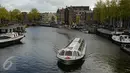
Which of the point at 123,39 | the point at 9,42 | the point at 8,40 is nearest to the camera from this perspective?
the point at 123,39

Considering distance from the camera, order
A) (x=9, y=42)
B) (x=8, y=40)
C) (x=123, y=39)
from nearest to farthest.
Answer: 1. (x=123, y=39)
2. (x=8, y=40)
3. (x=9, y=42)

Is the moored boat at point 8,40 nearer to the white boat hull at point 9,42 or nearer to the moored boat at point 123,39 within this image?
the white boat hull at point 9,42

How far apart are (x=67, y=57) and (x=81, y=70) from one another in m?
3.84

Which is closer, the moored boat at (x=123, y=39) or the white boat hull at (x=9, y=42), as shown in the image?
the white boat hull at (x=9, y=42)

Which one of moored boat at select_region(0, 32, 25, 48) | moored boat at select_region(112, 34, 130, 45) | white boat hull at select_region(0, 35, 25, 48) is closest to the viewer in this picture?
white boat hull at select_region(0, 35, 25, 48)

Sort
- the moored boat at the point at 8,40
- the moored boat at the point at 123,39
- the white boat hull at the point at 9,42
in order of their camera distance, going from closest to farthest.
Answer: the white boat hull at the point at 9,42 < the moored boat at the point at 8,40 < the moored boat at the point at 123,39

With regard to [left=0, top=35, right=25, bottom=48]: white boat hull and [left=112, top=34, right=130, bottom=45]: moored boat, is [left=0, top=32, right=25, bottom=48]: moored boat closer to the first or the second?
[left=0, top=35, right=25, bottom=48]: white boat hull

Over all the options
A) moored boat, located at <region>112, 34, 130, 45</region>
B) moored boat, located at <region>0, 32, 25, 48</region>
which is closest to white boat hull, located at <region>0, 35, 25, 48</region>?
moored boat, located at <region>0, 32, 25, 48</region>

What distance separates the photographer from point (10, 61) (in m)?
50.7

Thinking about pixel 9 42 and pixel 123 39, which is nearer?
pixel 123 39

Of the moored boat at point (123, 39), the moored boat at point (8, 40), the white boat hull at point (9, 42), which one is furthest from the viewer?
the moored boat at point (123, 39)

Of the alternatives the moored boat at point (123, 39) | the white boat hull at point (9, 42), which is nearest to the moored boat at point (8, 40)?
the white boat hull at point (9, 42)

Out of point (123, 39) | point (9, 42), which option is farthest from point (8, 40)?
point (123, 39)

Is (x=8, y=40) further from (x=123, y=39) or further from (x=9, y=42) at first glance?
(x=123, y=39)
